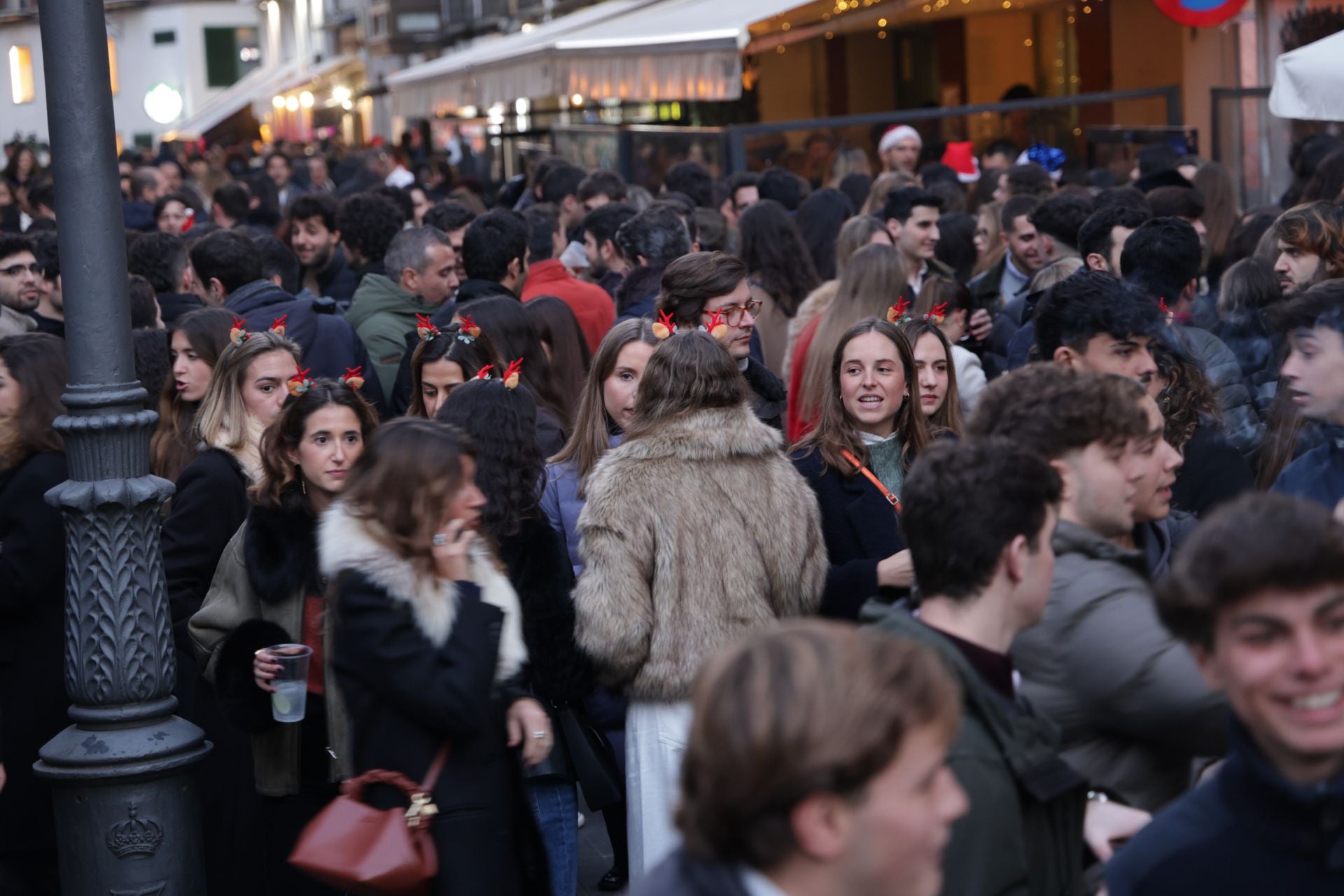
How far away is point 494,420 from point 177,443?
71.3 inches

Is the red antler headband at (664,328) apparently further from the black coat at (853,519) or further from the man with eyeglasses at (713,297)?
the black coat at (853,519)

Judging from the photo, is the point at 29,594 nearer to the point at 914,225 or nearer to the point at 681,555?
the point at 681,555

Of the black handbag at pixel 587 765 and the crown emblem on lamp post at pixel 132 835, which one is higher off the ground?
the black handbag at pixel 587 765

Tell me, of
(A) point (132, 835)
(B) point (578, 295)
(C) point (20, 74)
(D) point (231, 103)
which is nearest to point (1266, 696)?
(A) point (132, 835)

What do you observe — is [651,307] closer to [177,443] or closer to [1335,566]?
[177,443]

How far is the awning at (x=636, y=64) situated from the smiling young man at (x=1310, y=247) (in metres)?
8.31

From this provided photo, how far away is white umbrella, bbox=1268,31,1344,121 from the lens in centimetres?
686

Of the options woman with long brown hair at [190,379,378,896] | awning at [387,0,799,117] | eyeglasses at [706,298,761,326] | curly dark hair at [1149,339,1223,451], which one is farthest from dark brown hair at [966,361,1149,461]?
awning at [387,0,799,117]

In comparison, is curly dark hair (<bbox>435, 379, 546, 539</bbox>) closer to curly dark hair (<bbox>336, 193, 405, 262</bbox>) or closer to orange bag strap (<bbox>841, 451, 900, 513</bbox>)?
orange bag strap (<bbox>841, 451, 900, 513</bbox>)

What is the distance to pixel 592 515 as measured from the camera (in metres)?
4.31

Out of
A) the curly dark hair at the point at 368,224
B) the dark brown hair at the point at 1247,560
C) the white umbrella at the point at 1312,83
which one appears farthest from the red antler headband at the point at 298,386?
the curly dark hair at the point at 368,224

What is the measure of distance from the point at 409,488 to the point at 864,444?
6.21 ft

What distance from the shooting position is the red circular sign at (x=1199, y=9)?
359 inches

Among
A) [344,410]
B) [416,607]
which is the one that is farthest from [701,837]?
[344,410]
